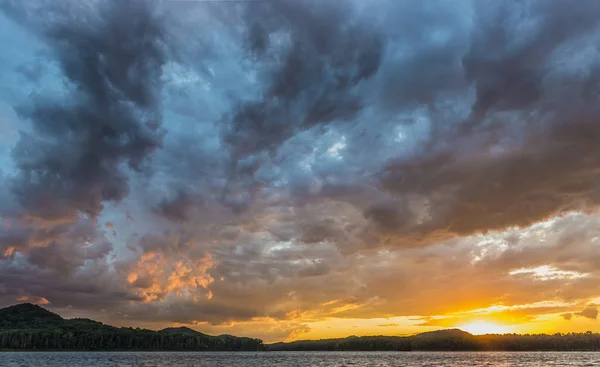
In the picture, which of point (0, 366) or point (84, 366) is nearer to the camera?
point (0, 366)

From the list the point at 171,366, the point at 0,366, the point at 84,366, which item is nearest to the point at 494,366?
the point at 171,366

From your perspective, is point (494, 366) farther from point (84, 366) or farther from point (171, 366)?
point (84, 366)

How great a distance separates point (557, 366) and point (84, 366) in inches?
6807

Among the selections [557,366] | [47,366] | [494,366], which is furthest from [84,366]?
[557,366]

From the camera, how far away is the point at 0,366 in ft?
502

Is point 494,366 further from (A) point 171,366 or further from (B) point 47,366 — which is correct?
(B) point 47,366

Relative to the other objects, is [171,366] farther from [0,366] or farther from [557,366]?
[557,366]

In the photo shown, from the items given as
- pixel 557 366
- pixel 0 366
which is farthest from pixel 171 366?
pixel 557 366

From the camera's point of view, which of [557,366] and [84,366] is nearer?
[557,366]

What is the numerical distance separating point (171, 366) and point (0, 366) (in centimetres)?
5799

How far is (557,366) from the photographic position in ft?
502

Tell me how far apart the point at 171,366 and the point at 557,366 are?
138304 millimetres

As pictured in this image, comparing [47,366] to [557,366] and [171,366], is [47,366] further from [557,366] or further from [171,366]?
[557,366]

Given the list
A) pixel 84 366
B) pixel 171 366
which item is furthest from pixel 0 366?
pixel 171 366
